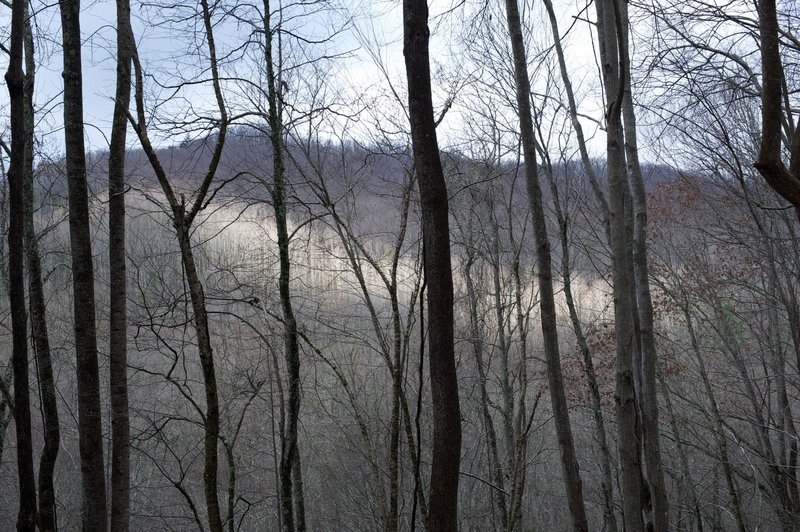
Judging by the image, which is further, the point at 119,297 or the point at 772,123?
the point at 119,297

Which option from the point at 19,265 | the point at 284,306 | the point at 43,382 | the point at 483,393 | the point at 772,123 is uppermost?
the point at 772,123

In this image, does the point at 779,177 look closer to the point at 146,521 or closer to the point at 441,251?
the point at 441,251

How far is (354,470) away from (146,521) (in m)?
5.19

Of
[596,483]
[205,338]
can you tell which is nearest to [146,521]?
[596,483]

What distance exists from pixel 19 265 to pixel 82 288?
4.07ft

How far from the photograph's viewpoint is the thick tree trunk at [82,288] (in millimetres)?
5363

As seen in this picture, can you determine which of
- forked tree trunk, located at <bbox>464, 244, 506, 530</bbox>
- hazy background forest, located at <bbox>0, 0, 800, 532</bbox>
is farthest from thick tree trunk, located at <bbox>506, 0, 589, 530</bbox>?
forked tree trunk, located at <bbox>464, 244, 506, 530</bbox>

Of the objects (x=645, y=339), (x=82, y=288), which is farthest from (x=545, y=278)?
(x=82, y=288)

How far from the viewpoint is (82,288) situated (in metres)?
5.46

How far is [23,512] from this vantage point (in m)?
6.12

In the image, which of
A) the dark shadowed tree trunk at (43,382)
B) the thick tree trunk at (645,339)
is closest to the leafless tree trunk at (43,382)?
the dark shadowed tree trunk at (43,382)

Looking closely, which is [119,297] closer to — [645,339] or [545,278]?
[545,278]

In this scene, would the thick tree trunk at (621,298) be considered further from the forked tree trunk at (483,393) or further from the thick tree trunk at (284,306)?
the forked tree trunk at (483,393)

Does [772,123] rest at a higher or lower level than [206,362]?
higher
